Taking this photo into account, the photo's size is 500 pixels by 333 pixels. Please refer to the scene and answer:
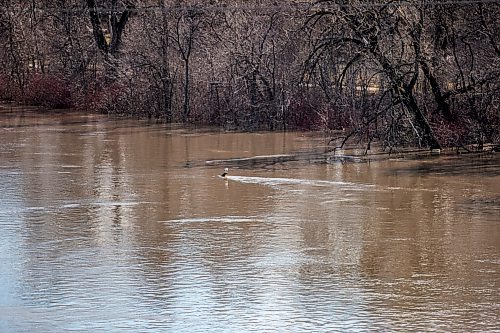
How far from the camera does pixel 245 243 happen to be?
48.3 ft

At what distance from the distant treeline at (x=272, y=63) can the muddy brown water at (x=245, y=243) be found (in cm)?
226

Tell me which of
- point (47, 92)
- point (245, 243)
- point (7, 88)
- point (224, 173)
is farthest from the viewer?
point (7, 88)

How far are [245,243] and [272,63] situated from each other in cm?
1743

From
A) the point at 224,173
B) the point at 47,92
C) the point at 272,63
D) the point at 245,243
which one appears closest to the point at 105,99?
the point at 47,92

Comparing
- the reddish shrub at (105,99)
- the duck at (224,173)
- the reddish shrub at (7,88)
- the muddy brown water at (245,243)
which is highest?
the reddish shrub at (7,88)

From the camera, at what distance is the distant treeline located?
24.4 metres

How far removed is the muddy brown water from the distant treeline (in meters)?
2.26

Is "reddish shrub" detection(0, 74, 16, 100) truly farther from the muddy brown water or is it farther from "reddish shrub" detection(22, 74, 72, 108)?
the muddy brown water

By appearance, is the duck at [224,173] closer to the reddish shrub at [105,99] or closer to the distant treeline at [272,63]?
the distant treeline at [272,63]

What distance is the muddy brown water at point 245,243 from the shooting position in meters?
11.3

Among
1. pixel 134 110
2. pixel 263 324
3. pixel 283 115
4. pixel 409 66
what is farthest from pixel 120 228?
pixel 134 110

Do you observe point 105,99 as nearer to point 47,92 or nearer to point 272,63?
point 47,92

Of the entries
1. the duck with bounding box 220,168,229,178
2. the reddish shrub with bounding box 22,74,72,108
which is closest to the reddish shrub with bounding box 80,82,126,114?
the reddish shrub with bounding box 22,74,72,108

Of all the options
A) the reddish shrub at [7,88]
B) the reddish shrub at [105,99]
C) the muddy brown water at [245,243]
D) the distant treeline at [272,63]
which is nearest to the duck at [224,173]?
the muddy brown water at [245,243]
